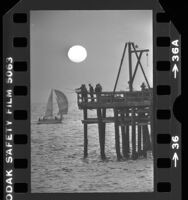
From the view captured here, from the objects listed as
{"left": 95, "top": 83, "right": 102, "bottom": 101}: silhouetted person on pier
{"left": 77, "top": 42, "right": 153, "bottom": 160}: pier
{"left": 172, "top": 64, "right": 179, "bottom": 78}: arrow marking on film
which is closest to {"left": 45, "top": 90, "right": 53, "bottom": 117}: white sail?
{"left": 77, "top": 42, "right": 153, "bottom": 160}: pier

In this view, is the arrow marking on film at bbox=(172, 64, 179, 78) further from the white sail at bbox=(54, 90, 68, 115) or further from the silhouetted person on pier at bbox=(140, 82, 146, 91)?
the white sail at bbox=(54, 90, 68, 115)

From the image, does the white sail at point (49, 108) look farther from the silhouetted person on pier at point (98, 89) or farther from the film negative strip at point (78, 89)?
the silhouetted person on pier at point (98, 89)

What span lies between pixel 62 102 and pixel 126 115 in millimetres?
374

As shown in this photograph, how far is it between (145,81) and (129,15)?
377 millimetres

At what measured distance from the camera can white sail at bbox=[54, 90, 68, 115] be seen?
4.17 meters

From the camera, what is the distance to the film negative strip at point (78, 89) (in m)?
4.18

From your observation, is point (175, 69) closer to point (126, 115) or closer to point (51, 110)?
point (126, 115)

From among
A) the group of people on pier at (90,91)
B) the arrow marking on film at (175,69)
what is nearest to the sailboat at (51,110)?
the group of people on pier at (90,91)

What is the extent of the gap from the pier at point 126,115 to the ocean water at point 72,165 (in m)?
0.04

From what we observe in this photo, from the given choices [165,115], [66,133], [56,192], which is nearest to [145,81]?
[165,115]

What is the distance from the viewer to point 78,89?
166 inches

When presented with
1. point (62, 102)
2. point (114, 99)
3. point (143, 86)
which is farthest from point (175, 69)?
point (62, 102)

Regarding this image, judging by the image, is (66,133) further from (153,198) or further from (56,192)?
(153,198)

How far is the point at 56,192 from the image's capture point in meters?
4.19
